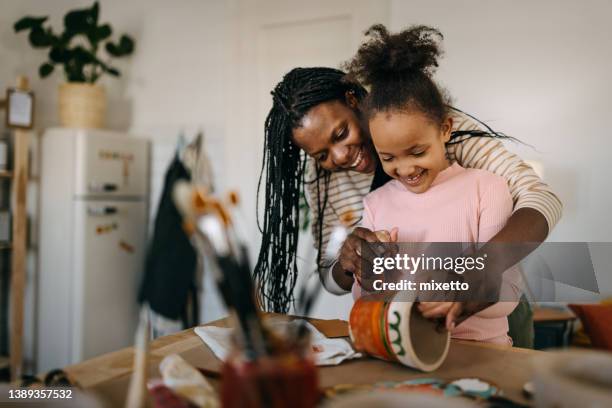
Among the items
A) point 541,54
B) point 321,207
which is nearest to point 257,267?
point 321,207

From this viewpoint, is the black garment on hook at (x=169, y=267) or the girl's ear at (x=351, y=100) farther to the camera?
the black garment on hook at (x=169, y=267)

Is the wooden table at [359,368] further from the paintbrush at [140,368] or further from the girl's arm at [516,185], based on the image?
the girl's arm at [516,185]

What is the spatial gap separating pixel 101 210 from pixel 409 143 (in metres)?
2.13

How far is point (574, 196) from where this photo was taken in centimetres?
194

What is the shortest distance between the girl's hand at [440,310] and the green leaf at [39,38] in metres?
2.65

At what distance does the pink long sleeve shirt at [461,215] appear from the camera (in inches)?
38.4

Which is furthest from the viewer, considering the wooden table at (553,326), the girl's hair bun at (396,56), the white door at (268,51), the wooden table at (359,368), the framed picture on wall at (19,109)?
the framed picture on wall at (19,109)

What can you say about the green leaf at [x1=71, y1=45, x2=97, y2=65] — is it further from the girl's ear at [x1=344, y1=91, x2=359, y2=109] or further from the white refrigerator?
the girl's ear at [x1=344, y1=91, x2=359, y2=109]

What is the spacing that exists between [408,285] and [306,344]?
1.89 feet

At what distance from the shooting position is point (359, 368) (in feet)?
2.15

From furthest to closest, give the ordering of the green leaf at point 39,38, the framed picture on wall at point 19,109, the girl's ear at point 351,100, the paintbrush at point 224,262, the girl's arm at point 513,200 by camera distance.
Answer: the green leaf at point 39,38 → the framed picture on wall at point 19,109 → the girl's ear at point 351,100 → the girl's arm at point 513,200 → the paintbrush at point 224,262

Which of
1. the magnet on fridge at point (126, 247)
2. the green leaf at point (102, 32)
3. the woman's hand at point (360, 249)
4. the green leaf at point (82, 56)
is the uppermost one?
the green leaf at point (102, 32)

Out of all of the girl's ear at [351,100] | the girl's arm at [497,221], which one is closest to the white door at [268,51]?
the girl's ear at [351,100]

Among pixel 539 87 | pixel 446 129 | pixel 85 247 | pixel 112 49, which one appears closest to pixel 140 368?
pixel 446 129
